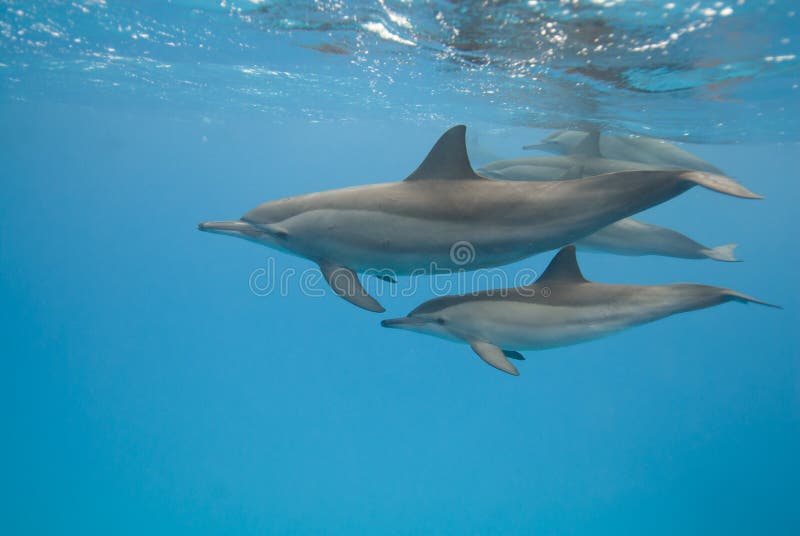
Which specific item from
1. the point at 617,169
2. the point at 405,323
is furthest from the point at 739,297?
the point at 617,169

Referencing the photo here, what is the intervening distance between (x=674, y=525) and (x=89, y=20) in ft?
65.4

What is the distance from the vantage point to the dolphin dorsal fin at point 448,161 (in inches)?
147

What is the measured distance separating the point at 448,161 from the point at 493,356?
1719 millimetres

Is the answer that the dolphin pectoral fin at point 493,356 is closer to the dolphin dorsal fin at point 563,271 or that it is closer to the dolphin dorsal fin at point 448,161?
the dolphin dorsal fin at point 563,271

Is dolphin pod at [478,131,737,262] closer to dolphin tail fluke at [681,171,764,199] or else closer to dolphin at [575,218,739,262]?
dolphin at [575,218,739,262]

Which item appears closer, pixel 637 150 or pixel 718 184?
pixel 718 184

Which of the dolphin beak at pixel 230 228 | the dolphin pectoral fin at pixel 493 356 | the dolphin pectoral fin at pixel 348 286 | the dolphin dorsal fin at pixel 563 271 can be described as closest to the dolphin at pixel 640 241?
the dolphin dorsal fin at pixel 563 271

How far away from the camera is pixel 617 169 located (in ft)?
22.6

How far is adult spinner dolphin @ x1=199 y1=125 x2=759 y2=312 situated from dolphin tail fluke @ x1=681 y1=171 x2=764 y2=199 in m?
0.02

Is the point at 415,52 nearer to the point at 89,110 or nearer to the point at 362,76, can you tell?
the point at 362,76

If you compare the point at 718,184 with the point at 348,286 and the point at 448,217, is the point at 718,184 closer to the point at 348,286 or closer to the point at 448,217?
the point at 448,217

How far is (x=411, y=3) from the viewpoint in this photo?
6918 millimetres

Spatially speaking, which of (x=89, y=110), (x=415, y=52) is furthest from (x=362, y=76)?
(x=89, y=110)

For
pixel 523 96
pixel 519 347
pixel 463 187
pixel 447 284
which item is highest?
pixel 523 96
